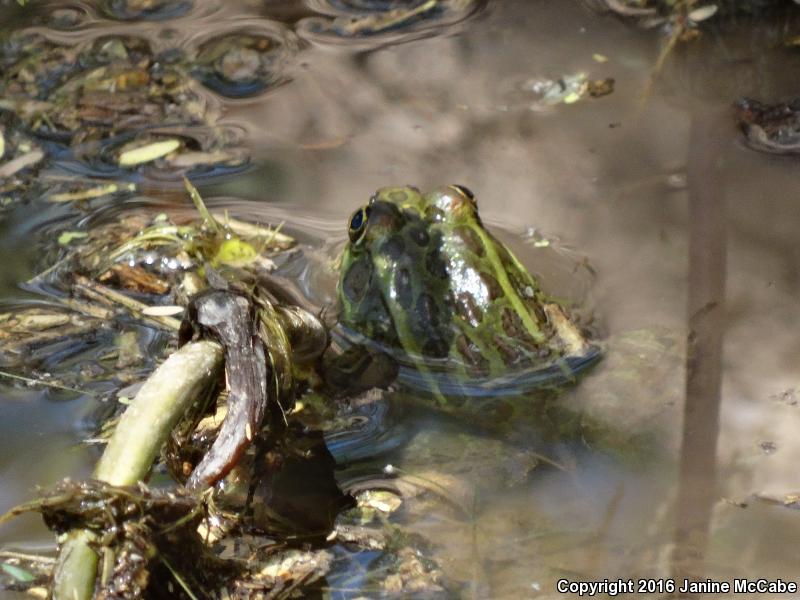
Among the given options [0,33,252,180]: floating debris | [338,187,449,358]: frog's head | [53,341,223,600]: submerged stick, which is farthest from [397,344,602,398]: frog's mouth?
[0,33,252,180]: floating debris

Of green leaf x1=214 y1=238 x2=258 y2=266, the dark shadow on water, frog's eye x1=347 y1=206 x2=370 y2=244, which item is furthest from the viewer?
green leaf x1=214 y1=238 x2=258 y2=266

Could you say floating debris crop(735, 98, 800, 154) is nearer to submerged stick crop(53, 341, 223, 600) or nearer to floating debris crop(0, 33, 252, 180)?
floating debris crop(0, 33, 252, 180)

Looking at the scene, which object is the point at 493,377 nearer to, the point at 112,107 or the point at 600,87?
the point at 600,87

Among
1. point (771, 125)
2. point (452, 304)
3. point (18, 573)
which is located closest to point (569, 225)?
point (452, 304)

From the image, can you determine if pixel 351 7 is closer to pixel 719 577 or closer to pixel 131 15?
pixel 131 15

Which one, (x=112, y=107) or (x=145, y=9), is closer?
(x=112, y=107)

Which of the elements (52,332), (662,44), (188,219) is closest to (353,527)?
(52,332)
